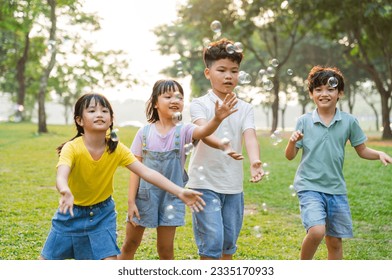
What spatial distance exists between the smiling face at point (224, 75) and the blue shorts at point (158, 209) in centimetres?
79

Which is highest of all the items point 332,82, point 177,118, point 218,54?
point 218,54

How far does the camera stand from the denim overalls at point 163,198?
153 inches

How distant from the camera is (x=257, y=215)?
7168 millimetres

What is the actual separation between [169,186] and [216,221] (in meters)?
0.49

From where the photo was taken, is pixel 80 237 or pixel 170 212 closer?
pixel 80 237

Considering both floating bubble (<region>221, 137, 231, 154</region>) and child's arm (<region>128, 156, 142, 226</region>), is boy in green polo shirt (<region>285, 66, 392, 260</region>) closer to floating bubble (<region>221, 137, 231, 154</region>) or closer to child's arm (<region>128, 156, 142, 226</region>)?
floating bubble (<region>221, 137, 231, 154</region>)

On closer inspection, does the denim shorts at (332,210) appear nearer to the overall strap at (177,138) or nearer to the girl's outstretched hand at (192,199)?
the overall strap at (177,138)

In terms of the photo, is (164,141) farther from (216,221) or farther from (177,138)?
(216,221)

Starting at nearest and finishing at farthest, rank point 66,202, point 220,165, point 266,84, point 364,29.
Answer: point 66,202 < point 220,165 < point 266,84 < point 364,29

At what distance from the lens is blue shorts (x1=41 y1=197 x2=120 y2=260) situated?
139 inches

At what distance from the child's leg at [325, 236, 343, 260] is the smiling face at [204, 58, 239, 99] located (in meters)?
1.27

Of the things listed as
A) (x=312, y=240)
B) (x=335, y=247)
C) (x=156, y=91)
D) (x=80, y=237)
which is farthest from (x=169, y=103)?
(x=335, y=247)

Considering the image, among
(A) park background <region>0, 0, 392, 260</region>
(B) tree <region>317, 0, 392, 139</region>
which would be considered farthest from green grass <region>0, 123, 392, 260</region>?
(B) tree <region>317, 0, 392, 139</region>
